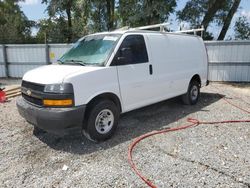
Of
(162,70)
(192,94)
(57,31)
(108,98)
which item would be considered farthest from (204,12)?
(108,98)

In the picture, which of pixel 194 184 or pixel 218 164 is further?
pixel 218 164

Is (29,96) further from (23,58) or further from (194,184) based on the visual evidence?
(23,58)

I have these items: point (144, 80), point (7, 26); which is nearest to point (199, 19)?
point (144, 80)

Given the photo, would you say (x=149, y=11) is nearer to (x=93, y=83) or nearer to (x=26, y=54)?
(x=26, y=54)

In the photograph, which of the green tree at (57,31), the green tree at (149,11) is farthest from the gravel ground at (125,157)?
the green tree at (57,31)

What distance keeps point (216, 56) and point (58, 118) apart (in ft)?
32.3

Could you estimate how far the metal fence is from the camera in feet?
36.2

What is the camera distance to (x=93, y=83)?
4.09 metres

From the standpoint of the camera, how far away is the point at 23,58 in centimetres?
1346

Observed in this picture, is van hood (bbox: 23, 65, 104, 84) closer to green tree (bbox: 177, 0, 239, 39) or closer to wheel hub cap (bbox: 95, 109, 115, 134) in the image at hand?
wheel hub cap (bbox: 95, 109, 115, 134)

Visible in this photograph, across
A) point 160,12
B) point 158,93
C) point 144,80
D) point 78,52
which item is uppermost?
point 160,12

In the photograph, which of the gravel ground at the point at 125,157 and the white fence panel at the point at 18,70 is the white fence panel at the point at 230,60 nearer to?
the gravel ground at the point at 125,157

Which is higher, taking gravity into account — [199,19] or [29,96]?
[199,19]

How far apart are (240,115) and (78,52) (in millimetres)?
4516
